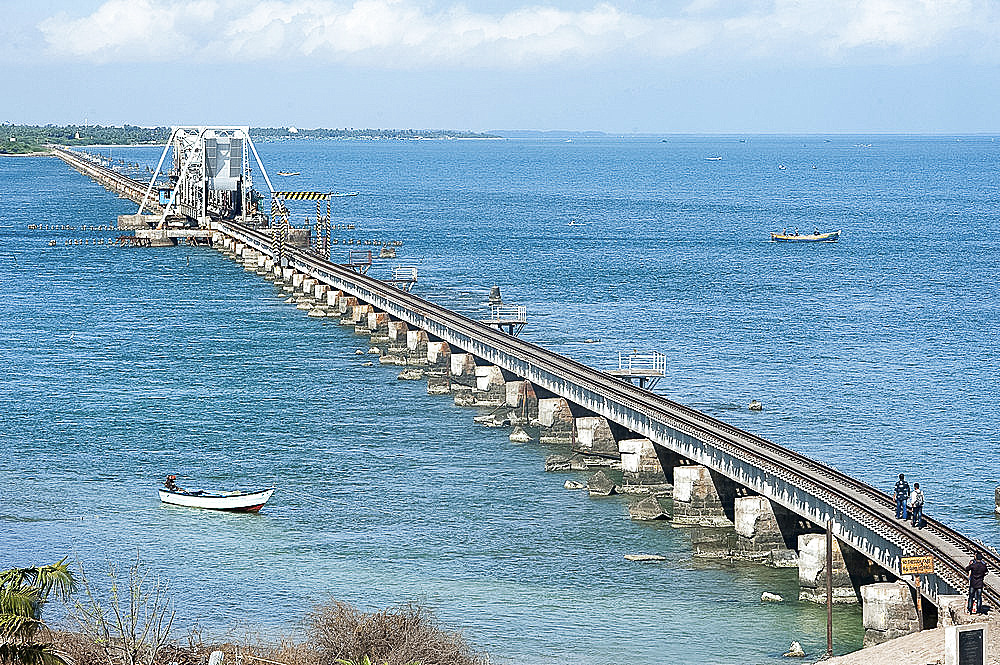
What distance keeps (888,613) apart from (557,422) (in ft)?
82.4

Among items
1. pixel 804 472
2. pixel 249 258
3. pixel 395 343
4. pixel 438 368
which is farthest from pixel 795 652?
pixel 249 258

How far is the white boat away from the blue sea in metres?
0.36

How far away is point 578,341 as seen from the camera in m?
83.2

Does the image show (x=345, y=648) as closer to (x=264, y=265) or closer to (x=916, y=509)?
(x=916, y=509)

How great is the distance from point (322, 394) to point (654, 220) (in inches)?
4442

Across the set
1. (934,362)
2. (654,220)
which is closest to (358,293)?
(934,362)

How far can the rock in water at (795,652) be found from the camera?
3594cm

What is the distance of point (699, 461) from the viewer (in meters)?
48.5

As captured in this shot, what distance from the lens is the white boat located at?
4844 cm

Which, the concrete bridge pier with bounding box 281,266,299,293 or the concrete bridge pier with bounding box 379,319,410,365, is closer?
the concrete bridge pier with bounding box 379,319,410,365

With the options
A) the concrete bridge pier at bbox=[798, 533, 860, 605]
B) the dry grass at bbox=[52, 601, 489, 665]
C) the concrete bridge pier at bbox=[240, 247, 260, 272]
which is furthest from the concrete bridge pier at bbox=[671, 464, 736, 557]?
the concrete bridge pier at bbox=[240, 247, 260, 272]

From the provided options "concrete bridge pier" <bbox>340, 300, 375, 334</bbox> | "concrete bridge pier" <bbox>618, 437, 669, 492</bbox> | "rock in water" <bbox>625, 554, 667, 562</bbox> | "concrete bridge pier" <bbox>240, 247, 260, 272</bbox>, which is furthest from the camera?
"concrete bridge pier" <bbox>240, 247, 260, 272</bbox>

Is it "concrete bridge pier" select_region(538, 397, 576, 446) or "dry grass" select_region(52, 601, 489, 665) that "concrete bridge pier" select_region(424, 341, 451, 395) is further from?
"dry grass" select_region(52, 601, 489, 665)

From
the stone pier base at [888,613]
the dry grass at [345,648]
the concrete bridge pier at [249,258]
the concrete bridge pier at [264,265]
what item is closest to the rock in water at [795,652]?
the stone pier base at [888,613]
